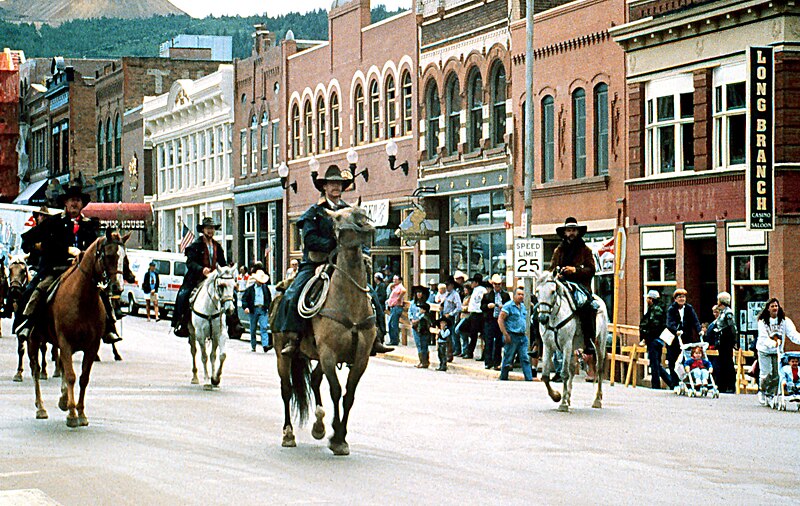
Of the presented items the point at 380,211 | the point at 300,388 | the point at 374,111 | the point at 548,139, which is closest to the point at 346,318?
the point at 300,388

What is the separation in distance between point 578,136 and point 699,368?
14.8 meters

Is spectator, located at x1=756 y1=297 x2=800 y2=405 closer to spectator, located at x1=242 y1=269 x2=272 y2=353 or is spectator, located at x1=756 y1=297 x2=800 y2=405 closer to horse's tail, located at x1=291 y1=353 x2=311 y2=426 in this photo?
horse's tail, located at x1=291 y1=353 x2=311 y2=426

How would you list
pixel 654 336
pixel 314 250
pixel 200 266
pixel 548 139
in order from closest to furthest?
pixel 314 250, pixel 200 266, pixel 654 336, pixel 548 139

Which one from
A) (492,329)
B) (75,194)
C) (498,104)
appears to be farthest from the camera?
(498,104)

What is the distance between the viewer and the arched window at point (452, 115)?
46.7 m

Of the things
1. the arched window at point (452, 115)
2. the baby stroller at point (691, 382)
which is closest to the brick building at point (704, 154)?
the baby stroller at point (691, 382)

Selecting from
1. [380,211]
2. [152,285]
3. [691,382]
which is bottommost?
[691,382]

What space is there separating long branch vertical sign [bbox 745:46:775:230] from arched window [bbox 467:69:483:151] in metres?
14.7

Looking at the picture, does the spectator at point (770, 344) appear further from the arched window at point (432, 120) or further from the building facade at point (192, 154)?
the building facade at point (192, 154)

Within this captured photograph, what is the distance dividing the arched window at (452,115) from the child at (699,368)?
71.2 feet

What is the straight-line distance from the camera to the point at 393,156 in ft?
162

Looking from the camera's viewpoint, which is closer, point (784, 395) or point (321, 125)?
point (784, 395)

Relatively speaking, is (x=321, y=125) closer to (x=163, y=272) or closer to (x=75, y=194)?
(x=163, y=272)

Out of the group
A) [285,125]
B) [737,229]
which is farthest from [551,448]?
[285,125]
